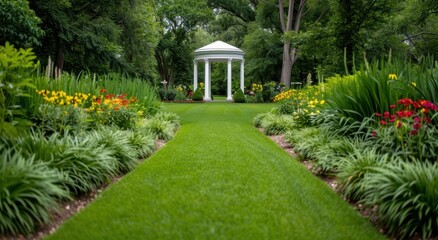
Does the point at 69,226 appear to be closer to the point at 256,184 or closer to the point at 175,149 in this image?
the point at 256,184

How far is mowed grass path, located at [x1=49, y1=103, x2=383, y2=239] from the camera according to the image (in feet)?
11.4

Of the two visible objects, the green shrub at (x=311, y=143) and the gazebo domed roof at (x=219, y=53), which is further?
the gazebo domed roof at (x=219, y=53)

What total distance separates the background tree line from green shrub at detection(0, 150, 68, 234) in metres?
5.55

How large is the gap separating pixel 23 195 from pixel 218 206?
181cm

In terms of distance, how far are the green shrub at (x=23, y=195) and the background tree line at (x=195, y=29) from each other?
219 inches

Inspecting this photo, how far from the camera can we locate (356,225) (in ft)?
12.4

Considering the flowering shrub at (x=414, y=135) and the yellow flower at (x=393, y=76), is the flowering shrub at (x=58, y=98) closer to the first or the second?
the flowering shrub at (x=414, y=135)

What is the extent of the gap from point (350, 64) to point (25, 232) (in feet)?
39.3

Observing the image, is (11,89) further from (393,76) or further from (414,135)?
(393,76)

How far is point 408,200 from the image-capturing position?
3.52 meters

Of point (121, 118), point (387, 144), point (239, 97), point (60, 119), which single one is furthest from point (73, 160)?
point (239, 97)

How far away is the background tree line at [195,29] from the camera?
1281 cm

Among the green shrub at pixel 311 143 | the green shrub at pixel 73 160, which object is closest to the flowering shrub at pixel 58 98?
the green shrub at pixel 73 160

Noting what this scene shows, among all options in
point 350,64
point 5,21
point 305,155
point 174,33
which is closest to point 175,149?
point 305,155
